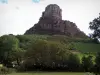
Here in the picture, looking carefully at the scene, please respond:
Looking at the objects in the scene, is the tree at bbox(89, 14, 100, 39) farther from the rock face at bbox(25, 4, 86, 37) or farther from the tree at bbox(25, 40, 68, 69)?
the rock face at bbox(25, 4, 86, 37)

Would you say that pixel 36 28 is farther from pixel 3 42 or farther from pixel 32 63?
pixel 32 63

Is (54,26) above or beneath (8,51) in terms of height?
above

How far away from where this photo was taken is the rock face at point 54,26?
43.2 m

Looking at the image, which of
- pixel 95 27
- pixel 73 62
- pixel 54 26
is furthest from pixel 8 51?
pixel 54 26

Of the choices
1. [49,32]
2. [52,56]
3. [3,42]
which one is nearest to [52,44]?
[52,56]

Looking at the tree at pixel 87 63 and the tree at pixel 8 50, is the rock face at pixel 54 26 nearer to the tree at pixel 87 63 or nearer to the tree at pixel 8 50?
the tree at pixel 8 50

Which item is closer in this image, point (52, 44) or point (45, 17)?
point (52, 44)

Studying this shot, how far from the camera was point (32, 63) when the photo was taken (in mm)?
17719

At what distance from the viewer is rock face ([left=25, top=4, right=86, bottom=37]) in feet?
142

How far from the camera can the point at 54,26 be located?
45.2 m

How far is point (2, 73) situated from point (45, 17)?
31746mm

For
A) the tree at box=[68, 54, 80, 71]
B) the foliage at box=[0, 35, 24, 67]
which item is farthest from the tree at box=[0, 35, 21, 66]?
the tree at box=[68, 54, 80, 71]

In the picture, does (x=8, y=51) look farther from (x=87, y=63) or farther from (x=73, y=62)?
(x=87, y=63)

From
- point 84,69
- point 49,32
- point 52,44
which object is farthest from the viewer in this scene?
point 49,32
